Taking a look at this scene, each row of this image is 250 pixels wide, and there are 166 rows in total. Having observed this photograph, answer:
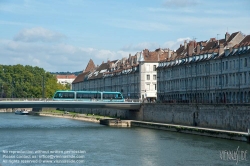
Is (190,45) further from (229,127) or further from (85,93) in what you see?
(229,127)

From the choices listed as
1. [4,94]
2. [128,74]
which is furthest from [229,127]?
[4,94]

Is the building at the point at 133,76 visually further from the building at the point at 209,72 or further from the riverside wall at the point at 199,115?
→ the riverside wall at the point at 199,115

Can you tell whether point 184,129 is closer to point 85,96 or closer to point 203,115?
point 203,115

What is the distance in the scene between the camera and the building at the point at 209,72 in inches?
2876

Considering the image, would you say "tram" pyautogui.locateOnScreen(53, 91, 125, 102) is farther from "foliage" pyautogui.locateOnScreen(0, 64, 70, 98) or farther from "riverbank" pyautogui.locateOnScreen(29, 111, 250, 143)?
"foliage" pyautogui.locateOnScreen(0, 64, 70, 98)

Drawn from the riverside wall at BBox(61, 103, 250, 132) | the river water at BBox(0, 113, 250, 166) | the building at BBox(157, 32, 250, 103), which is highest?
the building at BBox(157, 32, 250, 103)

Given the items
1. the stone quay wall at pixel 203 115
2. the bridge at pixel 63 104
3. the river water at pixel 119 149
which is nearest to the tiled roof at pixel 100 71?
the bridge at pixel 63 104

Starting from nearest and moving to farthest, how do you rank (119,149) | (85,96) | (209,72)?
(119,149) < (209,72) < (85,96)

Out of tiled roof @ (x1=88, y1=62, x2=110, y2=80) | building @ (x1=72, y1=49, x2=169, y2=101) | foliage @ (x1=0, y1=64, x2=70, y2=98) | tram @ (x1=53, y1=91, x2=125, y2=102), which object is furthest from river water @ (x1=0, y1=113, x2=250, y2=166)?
foliage @ (x1=0, y1=64, x2=70, y2=98)


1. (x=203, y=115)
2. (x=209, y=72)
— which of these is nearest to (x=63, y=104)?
(x=209, y=72)

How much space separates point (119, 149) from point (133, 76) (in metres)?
62.2

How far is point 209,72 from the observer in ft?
269

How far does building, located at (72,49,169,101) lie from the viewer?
109 m

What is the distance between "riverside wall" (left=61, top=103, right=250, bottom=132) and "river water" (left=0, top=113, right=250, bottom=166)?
401cm
